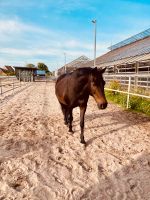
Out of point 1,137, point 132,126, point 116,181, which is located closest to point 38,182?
point 116,181

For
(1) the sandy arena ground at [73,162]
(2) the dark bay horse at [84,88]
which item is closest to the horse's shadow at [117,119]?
(1) the sandy arena ground at [73,162]

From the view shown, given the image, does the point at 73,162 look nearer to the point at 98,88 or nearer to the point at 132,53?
the point at 98,88

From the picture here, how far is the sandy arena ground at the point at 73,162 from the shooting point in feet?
11.0

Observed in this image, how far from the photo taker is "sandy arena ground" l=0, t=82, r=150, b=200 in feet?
11.0

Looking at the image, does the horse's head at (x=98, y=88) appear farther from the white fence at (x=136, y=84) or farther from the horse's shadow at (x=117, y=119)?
the white fence at (x=136, y=84)

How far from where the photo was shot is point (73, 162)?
4336 millimetres

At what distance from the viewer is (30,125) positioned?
696 cm

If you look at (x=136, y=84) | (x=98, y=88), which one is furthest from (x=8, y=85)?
(x=98, y=88)

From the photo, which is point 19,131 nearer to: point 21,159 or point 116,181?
point 21,159

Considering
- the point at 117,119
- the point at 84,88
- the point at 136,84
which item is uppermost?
the point at 84,88

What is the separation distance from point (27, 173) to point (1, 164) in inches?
22.1

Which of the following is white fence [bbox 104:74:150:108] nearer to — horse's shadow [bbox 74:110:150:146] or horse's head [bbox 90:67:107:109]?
horse's shadow [bbox 74:110:150:146]

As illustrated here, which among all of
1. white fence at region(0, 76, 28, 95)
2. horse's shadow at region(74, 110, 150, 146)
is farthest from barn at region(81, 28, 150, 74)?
white fence at region(0, 76, 28, 95)

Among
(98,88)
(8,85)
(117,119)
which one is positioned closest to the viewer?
(98,88)
